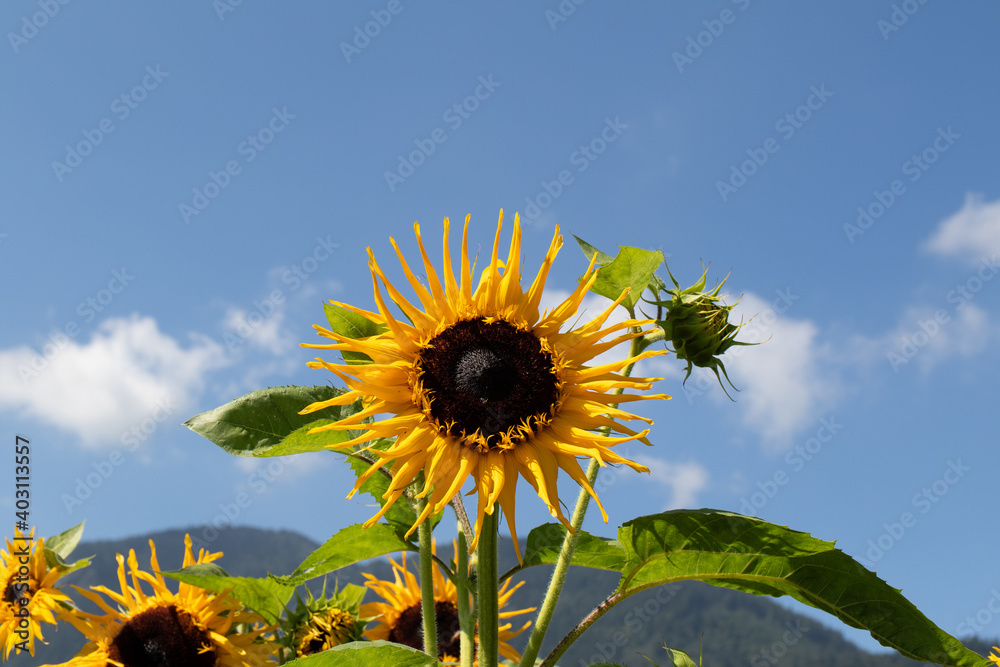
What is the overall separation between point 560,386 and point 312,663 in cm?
98

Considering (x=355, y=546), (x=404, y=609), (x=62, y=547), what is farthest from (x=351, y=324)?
(x=62, y=547)

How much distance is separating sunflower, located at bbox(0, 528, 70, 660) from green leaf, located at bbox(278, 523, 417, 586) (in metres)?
1.55

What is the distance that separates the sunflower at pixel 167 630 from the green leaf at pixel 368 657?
149cm

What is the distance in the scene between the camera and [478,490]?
1.97 meters

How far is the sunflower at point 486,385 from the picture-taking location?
1.98 metres

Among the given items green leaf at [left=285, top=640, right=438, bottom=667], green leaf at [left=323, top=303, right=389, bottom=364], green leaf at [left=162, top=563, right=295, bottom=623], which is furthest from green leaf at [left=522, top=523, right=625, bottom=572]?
green leaf at [left=162, top=563, right=295, bottom=623]

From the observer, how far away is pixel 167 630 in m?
3.34

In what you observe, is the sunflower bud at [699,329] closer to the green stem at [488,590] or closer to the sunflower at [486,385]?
the sunflower at [486,385]

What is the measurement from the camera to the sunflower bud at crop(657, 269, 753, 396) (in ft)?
7.44

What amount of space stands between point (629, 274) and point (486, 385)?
54cm

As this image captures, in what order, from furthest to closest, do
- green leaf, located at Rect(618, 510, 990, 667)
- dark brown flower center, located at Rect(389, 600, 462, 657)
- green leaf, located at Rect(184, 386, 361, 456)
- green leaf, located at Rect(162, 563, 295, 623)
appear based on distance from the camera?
dark brown flower center, located at Rect(389, 600, 462, 657) → green leaf, located at Rect(162, 563, 295, 623) → green leaf, located at Rect(184, 386, 361, 456) → green leaf, located at Rect(618, 510, 990, 667)

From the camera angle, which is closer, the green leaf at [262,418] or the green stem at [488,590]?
the green stem at [488,590]

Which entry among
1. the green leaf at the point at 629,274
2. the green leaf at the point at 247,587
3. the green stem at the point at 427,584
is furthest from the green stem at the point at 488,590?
the green leaf at the point at 247,587

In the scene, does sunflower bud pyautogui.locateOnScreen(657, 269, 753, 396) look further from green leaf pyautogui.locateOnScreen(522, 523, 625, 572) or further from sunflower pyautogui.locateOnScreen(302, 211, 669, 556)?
green leaf pyautogui.locateOnScreen(522, 523, 625, 572)
